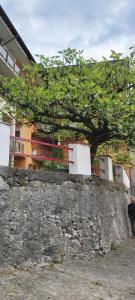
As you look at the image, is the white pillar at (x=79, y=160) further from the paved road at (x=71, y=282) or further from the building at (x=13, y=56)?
the building at (x=13, y=56)

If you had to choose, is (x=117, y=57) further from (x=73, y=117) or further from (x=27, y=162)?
(x=27, y=162)

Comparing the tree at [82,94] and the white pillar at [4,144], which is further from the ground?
the tree at [82,94]

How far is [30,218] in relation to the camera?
23.1 ft

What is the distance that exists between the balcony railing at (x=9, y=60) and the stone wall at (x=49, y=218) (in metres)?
12.9

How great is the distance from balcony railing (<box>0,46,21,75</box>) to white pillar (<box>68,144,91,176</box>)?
12.2 m

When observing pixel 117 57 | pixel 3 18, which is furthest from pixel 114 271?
pixel 3 18

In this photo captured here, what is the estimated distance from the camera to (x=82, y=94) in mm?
9133

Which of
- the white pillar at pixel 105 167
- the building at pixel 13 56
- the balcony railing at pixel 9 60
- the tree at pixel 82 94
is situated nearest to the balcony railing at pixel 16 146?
the building at pixel 13 56

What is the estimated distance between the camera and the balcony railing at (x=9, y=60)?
768 inches

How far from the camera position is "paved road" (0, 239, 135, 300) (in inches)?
206

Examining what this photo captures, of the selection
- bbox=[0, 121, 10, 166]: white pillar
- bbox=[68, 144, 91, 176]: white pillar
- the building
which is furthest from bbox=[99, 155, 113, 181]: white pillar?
the building

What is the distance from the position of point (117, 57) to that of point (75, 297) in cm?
784

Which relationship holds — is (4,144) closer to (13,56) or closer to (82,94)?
(82,94)

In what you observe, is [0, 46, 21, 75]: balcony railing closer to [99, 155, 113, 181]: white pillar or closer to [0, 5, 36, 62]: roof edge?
[0, 5, 36, 62]: roof edge
